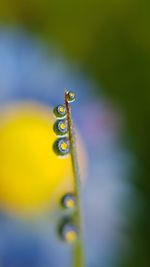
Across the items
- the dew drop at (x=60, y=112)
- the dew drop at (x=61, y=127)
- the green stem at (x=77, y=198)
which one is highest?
the dew drop at (x=60, y=112)

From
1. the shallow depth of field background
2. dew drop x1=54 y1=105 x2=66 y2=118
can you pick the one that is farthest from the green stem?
the shallow depth of field background

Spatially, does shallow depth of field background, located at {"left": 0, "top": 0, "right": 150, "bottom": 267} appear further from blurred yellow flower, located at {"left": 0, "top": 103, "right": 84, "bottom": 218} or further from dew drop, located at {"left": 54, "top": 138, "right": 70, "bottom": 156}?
dew drop, located at {"left": 54, "top": 138, "right": 70, "bottom": 156}

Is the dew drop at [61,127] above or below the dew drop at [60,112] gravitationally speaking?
below

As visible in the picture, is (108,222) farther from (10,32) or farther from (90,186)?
(10,32)

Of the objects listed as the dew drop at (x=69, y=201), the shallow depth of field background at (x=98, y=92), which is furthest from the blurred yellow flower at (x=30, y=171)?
the dew drop at (x=69, y=201)

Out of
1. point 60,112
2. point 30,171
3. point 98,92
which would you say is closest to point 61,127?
point 60,112

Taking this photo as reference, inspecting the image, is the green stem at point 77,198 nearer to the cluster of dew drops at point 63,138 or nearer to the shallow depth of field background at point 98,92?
the cluster of dew drops at point 63,138

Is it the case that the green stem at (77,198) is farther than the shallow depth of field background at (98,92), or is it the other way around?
the shallow depth of field background at (98,92)

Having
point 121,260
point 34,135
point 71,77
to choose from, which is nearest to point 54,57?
point 71,77

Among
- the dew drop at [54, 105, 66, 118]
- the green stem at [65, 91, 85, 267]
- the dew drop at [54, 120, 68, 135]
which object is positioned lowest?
the green stem at [65, 91, 85, 267]
